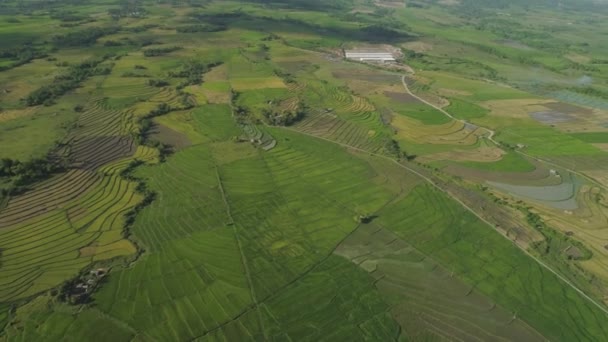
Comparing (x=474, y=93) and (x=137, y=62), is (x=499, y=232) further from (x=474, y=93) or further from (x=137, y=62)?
(x=137, y=62)

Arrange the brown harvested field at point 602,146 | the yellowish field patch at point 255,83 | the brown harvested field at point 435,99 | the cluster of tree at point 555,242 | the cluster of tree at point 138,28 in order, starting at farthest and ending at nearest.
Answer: the cluster of tree at point 138,28 < the yellowish field patch at point 255,83 < the brown harvested field at point 435,99 < the brown harvested field at point 602,146 < the cluster of tree at point 555,242

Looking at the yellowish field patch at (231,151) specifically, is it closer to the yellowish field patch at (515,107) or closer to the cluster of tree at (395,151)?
the cluster of tree at (395,151)

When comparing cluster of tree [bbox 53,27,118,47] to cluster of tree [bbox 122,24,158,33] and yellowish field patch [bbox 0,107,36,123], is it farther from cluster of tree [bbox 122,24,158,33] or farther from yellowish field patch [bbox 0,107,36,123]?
yellowish field patch [bbox 0,107,36,123]

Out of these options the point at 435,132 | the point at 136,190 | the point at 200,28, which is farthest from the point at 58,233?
the point at 200,28

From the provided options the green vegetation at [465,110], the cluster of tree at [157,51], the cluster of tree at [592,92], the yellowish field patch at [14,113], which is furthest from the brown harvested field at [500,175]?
the cluster of tree at [157,51]

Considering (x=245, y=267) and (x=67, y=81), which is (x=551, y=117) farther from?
(x=67, y=81)

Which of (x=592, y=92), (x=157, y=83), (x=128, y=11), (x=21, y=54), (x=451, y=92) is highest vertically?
(x=128, y=11)
